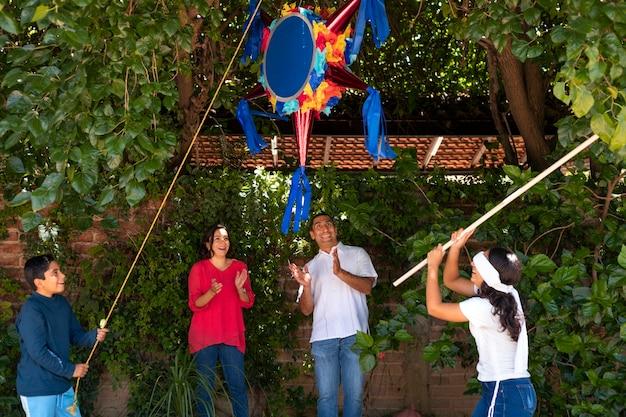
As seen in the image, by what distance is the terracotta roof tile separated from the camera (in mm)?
6285

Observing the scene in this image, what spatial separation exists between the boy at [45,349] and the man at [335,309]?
1109mm

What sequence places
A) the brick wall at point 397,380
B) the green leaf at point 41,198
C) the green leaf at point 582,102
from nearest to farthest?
the green leaf at point 582,102, the green leaf at point 41,198, the brick wall at point 397,380

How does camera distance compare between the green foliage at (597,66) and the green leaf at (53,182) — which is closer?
the green foliage at (597,66)

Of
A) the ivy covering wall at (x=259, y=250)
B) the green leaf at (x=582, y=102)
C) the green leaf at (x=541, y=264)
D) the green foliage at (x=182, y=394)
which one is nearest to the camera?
the green leaf at (x=582, y=102)

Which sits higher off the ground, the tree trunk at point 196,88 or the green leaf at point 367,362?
the tree trunk at point 196,88

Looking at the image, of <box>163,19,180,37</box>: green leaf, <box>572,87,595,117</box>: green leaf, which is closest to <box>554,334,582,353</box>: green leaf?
<box>572,87,595,117</box>: green leaf

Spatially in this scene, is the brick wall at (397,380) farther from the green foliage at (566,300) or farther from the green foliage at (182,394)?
the green foliage at (182,394)

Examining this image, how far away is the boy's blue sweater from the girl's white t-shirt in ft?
6.03

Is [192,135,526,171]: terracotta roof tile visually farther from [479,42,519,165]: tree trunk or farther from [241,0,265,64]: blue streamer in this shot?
[241,0,265,64]: blue streamer

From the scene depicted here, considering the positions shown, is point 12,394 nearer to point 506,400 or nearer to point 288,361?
point 288,361

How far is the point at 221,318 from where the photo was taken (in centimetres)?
555

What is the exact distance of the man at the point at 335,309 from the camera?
16.9 ft

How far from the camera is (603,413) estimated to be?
456 centimetres

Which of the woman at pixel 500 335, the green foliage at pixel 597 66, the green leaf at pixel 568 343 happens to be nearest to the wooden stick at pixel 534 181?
the woman at pixel 500 335
